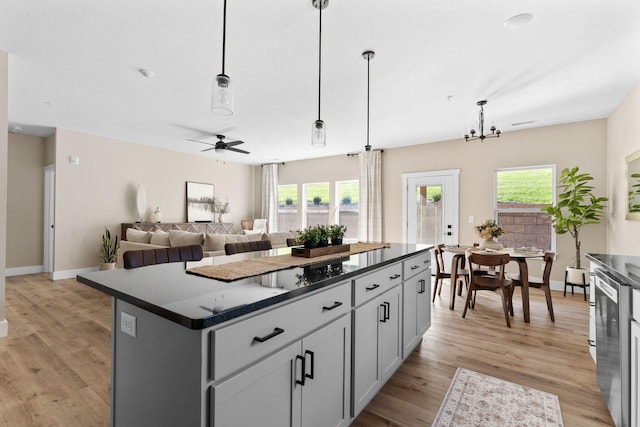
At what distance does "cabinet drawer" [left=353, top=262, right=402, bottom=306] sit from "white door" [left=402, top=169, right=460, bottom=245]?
13.8 ft

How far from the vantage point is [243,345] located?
3.47 ft

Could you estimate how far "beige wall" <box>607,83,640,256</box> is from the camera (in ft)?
11.4

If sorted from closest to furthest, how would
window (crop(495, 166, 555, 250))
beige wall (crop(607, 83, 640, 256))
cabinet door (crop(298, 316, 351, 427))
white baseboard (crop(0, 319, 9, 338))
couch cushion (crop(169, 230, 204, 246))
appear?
cabinet door (crop(298, 316, 351, 427)) → white baseboard (crop(0, 319, 9, 338)) → beige wall (crop(607, 83, 640, 256)) → couch cushion (crop(169, 230, 204, 246)) → window (crop(495, 166, 555, 250))

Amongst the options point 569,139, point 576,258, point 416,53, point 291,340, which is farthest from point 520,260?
point 291,340

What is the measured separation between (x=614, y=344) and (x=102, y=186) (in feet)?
24.2

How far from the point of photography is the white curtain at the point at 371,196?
6.89m

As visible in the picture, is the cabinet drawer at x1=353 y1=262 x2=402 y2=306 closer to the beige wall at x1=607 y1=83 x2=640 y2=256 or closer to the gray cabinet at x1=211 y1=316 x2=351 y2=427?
the gray cabinet at x1=211 y1=316 x2=351 y2=427

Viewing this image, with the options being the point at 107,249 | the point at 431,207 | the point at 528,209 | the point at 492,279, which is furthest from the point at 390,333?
the point at 107,249

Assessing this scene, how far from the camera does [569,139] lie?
4.95m

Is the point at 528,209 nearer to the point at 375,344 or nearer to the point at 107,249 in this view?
the point at 375,344

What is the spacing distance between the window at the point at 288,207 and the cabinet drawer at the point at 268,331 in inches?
277

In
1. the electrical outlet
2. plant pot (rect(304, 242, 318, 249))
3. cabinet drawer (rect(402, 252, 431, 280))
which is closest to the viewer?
the electrical outlet

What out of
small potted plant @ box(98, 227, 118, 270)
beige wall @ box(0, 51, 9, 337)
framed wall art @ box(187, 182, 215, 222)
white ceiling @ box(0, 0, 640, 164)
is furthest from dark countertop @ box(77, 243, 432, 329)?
framed wall art @ box(187, 182, 215, 222)

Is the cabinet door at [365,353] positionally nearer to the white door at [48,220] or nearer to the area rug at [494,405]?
the area rug at [494,405]
